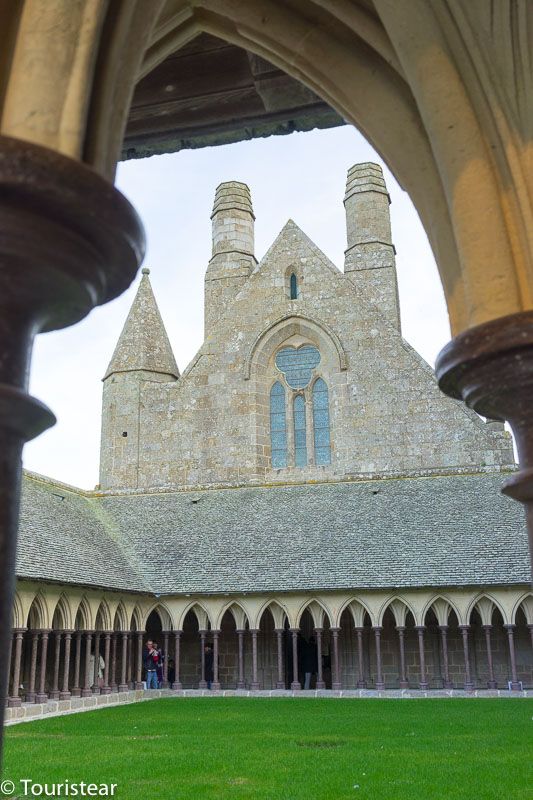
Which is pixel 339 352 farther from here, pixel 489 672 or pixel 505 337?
pixel 505 337

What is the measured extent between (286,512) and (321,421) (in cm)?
393

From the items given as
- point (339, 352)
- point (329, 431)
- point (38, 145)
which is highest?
point (339, 352)

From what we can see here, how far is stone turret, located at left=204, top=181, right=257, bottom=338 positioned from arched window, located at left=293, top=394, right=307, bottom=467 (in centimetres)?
501

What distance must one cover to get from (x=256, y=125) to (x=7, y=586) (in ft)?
9.47

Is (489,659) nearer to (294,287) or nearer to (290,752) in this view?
(290,752)

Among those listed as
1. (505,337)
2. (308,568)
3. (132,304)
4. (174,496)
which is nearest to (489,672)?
(308,568)

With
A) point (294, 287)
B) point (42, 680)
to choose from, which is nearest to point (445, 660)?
point (42, 680)

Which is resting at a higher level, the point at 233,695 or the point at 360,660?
the point at 360,660

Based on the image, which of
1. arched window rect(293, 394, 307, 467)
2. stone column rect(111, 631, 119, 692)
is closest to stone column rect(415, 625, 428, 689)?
stone column rect(111, 631, 119, 692)

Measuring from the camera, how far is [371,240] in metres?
29.2

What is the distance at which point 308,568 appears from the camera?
66.6 feet

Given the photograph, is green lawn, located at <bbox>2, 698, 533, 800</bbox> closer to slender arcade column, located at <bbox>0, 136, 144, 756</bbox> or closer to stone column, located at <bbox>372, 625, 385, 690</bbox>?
stone column, located at <bbox>372, 625, 385, 690</bbox>

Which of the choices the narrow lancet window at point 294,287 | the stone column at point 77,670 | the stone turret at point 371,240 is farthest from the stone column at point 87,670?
the stone turret at point 371,240

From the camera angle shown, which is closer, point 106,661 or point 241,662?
point 106,661
